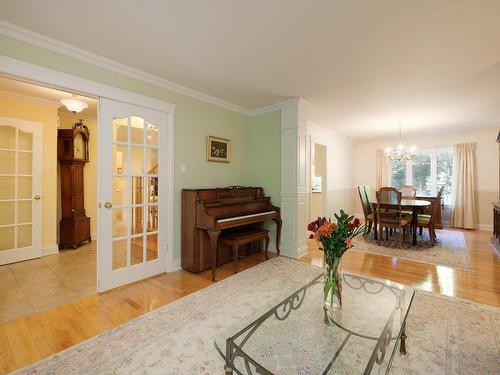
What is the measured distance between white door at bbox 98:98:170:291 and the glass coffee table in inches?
75.6

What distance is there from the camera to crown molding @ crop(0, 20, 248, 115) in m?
2.00

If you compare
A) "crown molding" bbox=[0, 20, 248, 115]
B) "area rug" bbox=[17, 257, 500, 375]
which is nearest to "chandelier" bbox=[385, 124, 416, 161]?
"area rug" bbox=[17, 257, 500, 375]

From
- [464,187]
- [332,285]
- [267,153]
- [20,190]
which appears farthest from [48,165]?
[464,187]

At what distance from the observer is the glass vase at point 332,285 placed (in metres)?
1.64

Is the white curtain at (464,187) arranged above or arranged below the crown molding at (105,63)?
below

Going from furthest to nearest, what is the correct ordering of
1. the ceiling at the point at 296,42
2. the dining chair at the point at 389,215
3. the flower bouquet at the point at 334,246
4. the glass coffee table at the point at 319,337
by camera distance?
the dining chair at the point at 389,215, the ceiling at the point at 296,42, the flower bouquet at the point at 334,246, the glass coffee table at the point at 319,337

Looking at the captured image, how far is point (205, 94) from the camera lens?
3.46 m

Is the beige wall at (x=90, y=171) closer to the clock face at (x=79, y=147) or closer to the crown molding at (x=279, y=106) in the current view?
the clock face at (x=79, y=147)

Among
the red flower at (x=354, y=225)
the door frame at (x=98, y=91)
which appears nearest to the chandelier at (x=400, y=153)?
the red flower at (x=354, y=225)

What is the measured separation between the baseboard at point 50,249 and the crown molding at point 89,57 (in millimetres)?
3010

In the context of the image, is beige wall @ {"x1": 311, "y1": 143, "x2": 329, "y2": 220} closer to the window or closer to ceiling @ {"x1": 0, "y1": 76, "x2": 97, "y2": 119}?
the window

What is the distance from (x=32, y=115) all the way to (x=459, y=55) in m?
5.52

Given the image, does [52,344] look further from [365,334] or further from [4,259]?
[4,259]

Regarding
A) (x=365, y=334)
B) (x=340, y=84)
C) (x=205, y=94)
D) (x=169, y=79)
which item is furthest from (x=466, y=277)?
(x=169, y=79)
